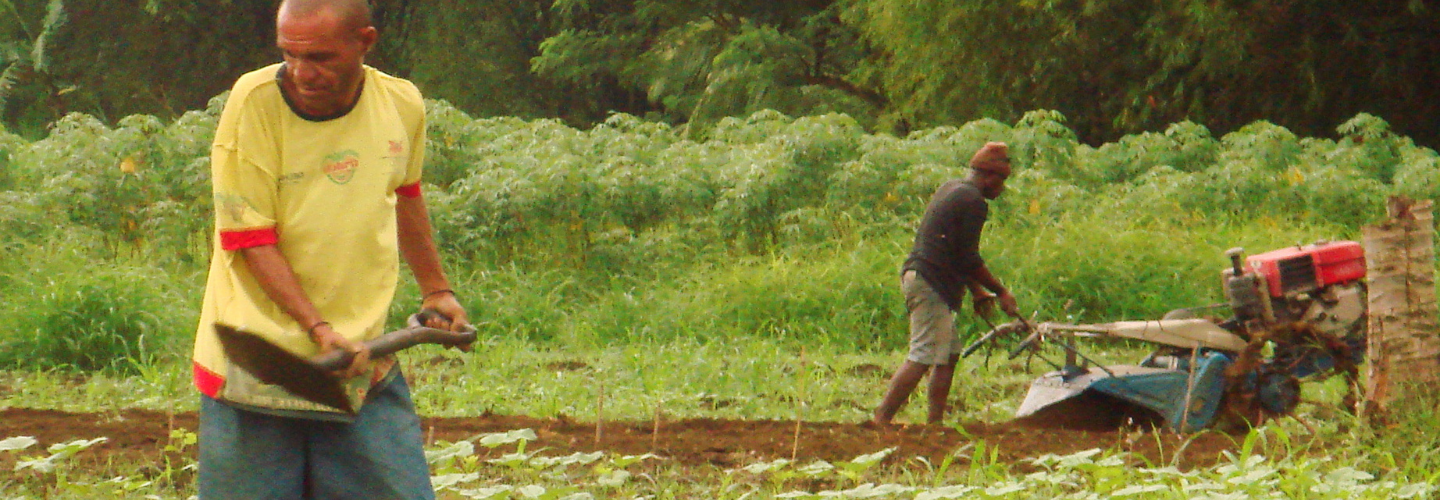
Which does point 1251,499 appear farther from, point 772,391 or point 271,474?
point 772,391

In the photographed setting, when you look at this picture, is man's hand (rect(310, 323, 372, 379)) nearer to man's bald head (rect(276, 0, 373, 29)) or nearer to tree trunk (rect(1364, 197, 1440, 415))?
man's bald head (rect(276, 0, 373, 29))

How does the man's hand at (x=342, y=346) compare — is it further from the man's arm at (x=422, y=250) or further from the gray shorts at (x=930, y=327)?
the gray shorts at (x=930, y=327)

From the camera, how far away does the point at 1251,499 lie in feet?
15.2

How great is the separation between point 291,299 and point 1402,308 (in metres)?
3.95

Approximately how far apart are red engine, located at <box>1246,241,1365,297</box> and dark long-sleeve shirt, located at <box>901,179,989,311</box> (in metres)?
1.16

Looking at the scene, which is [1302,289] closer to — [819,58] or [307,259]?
[307,259]

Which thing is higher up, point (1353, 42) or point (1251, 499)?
point (1353, 42)

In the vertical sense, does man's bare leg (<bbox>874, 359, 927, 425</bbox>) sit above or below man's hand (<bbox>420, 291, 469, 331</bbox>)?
below

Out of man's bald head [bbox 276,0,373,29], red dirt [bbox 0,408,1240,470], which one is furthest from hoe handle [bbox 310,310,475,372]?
red dirt [bbox 0,408,1240,470]

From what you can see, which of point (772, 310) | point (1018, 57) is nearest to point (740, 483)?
point (772, 310)

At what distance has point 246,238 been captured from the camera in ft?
9.84

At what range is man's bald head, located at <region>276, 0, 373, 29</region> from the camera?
2986mm

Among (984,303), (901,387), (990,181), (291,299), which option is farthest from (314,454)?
(984,303)

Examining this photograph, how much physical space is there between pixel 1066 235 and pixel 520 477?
5995 millimetres
